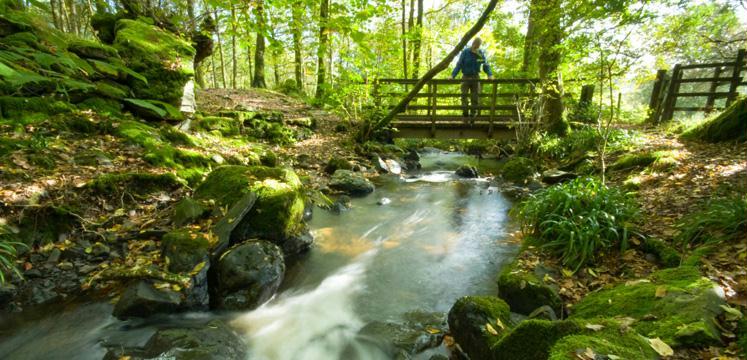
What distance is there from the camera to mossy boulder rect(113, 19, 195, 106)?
20.7 ft

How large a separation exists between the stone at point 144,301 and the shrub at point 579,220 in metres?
4.00

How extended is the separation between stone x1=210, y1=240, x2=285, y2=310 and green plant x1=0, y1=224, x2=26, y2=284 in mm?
1639

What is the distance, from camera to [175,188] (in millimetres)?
4988

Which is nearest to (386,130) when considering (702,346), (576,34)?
(576,34)

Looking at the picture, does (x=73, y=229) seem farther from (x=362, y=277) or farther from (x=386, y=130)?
(x=386, y=130)

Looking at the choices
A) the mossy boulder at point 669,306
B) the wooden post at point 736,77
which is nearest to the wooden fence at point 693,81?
the wooden post at point 736,77

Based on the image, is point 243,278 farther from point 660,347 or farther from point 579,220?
point 579,220

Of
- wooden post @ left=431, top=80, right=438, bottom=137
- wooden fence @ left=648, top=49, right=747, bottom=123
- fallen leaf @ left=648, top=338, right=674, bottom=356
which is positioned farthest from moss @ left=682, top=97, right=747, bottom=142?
fallen leaf @ left=648, top=338, right=674, bottom=356

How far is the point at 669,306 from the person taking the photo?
2.42m

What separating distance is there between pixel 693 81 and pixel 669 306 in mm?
9774

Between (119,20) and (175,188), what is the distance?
4.74 metres

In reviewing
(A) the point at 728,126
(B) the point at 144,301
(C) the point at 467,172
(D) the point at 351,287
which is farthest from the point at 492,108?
(B) the point at 144,301

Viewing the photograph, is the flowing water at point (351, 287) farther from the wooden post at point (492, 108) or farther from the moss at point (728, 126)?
the wooden post at point (492, 108)

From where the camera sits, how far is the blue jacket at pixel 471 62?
10789 millimetres
